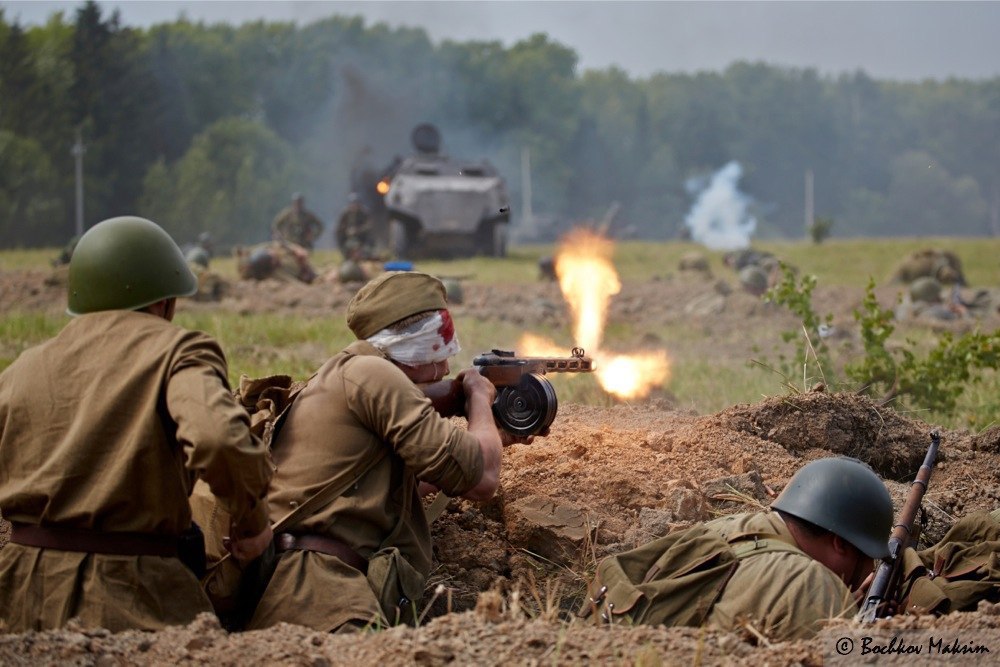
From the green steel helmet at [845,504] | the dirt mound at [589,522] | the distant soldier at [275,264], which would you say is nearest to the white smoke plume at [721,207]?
the distant soldier at [275,264]

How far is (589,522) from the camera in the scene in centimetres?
545

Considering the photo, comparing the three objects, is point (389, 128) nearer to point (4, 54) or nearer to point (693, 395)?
point (4, 54)

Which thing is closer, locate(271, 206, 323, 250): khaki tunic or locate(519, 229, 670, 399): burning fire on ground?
locate(519, 229, 670, 399): burning fire on ground

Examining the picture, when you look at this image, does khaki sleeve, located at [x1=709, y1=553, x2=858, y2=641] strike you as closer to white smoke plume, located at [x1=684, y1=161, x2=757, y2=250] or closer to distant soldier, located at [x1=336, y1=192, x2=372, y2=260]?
distant soldier, located at [x1=336, y1=192, x2=372, y2=260]

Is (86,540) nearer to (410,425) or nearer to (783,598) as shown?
(410,425)

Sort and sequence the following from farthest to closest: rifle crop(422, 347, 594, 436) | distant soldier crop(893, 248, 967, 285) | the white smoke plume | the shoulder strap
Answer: the white smoke plume, distant soldier crop(893, 248, 967, 285), rifle crop(422, 347, 594, 436), the shoulder strap

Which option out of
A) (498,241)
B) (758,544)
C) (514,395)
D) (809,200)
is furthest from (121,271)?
(809,200)

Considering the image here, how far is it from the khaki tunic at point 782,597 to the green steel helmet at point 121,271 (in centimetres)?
188

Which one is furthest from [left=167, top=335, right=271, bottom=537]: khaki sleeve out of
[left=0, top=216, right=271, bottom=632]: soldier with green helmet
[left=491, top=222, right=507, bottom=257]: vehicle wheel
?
[left=491, top=222, right=507, bottom=257]: vehicle wheel

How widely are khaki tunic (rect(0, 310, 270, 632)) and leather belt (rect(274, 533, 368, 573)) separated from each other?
427 millimetres

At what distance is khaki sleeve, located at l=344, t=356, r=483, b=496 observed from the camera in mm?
4336

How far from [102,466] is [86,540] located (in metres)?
0.23

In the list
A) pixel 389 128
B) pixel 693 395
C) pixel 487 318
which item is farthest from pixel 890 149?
pixel 693 395

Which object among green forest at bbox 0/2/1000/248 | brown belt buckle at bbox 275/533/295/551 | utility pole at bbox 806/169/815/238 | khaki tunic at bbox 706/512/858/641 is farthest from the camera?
utility pole at bbox 806/169/815/238
